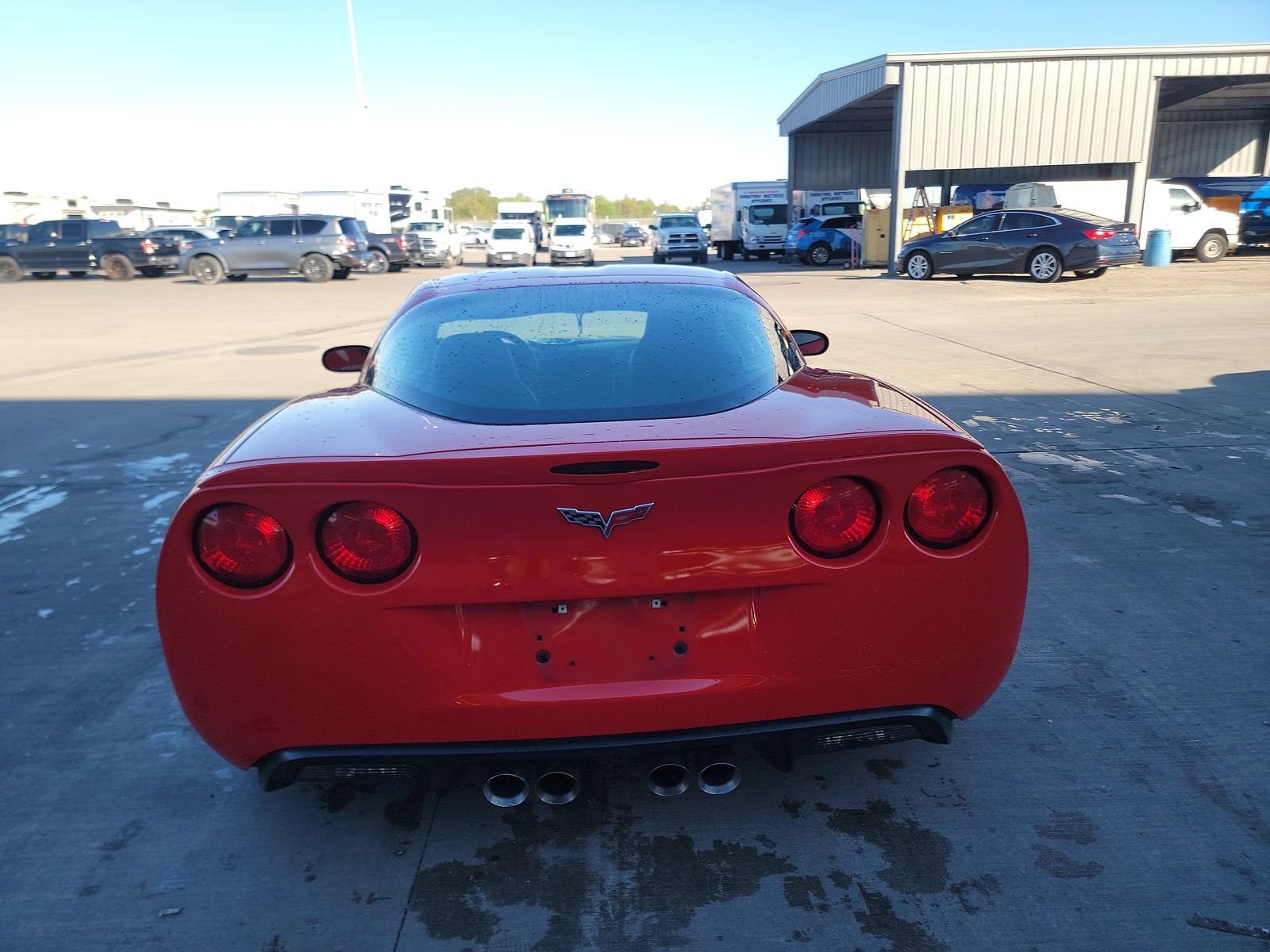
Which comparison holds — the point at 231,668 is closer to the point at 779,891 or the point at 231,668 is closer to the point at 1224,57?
the point at 779,891

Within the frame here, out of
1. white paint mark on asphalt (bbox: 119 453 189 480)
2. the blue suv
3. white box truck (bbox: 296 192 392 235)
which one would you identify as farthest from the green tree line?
white paint mark on asphalt (bbox: 119 453 189 480)

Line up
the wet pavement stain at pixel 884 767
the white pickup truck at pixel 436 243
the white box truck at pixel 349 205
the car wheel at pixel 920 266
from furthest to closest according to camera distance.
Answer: the white box truck at pixel 349 205, the white pickup truck at pixel 436 243, the car wheel at pixel 920 266, the wet pavement stain at pixel 884 767

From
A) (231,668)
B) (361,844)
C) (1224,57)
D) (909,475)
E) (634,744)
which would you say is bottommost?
(361,844)

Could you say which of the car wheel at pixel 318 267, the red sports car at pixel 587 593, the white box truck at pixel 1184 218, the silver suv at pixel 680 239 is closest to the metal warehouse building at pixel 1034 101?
the white box truck at pixel 1184 218

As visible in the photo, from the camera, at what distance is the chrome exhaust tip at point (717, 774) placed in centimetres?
231

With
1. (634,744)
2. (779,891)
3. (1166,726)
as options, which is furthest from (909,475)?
(1166,726)

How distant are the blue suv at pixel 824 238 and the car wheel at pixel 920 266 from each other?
849cm

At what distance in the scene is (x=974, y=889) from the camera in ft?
7.36

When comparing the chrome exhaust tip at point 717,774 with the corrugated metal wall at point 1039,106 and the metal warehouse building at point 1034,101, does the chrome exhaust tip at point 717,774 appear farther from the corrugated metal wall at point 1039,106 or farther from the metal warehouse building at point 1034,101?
the corrugated metal wall at point 1039,106

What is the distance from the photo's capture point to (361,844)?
248cm

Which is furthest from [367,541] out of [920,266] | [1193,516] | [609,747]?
[920,266]

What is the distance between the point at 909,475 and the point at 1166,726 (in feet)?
4.81

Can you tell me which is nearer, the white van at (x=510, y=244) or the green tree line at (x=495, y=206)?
the white van at (x=510, y=244)

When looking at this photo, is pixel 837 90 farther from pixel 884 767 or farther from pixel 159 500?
pixel 884 767
